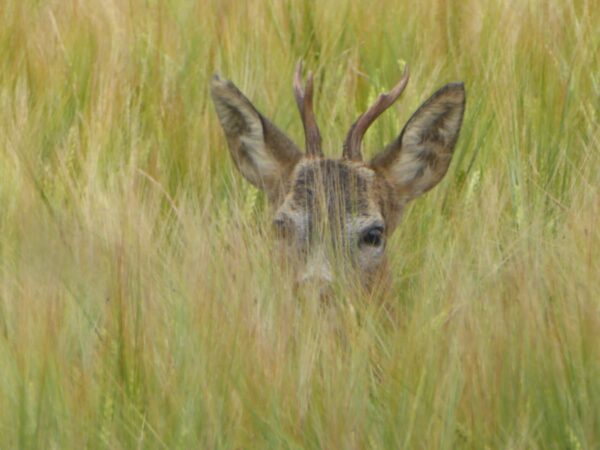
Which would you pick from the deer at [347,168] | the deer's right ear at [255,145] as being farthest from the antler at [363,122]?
the deer's right ear at [255,145]

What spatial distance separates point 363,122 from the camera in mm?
4547

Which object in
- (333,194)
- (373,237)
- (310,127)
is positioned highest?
(310,127)

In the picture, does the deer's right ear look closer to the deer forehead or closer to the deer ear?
the deer forehead

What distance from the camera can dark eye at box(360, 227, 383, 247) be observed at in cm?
433

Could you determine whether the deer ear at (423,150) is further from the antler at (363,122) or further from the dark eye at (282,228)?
the dark eye at (282,228)

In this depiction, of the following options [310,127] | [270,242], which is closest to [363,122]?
[310,127]

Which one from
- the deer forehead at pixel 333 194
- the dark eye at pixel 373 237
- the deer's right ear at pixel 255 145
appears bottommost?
the dark eye at pixel 373 237

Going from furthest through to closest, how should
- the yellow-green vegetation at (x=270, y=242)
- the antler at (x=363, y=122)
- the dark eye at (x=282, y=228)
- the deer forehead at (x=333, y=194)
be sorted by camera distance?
the antler at (x=363, y=122) → the dark eye at (x=282, y=228) → the deer forehead at (x=333, y=194) → the yellow-green vegetation at (x=270, y=242)

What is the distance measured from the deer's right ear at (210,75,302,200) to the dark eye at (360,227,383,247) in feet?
1.07

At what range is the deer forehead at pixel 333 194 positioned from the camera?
4230 mm

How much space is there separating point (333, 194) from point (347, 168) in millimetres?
175

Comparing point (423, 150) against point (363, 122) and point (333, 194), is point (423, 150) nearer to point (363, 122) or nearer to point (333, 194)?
point (363, 122)

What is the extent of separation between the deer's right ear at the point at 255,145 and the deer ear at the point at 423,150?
0.24m

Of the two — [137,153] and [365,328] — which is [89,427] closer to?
[365,328]
